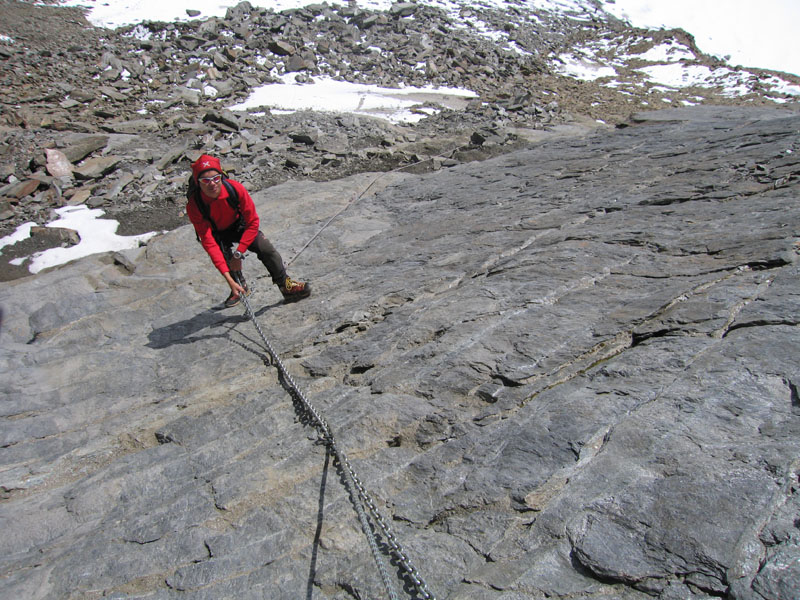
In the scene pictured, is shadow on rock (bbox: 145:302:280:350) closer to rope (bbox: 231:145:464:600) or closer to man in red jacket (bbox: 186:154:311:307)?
man in red jacket (bbox: 186:154:311:307)

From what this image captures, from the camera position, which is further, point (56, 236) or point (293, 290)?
point (56, 236)

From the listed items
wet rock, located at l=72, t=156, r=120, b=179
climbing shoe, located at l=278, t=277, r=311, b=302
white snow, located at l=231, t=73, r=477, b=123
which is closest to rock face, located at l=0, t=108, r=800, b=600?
climbing shoe, located at l=278, t=277, r=311, b=302

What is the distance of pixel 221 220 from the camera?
19.4 ft

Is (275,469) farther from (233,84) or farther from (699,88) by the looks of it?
(699,88)

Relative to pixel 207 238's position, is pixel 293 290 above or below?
below

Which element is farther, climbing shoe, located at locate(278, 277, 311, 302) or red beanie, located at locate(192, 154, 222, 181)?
climbing shoe, located at locate(278, 277, 311, 302)

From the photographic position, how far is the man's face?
5.29 m

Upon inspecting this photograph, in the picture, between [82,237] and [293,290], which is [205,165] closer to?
[293,290]

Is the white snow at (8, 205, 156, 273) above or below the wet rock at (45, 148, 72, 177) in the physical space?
below

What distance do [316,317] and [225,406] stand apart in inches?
69.9

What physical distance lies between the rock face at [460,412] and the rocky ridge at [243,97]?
17.7 feet

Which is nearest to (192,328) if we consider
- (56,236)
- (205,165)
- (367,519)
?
(205,165)

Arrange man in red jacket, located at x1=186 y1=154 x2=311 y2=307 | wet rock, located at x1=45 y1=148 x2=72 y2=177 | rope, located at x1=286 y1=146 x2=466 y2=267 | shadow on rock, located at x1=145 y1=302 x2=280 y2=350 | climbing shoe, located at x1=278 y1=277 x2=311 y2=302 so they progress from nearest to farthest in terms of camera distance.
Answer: man in red jacket, located at x1=186 y1=154 x2=311 y2=307 → shadow on rock, located at x1=145 y1=302 x2=280 y2=350 → climbing shoe, located at x1=278 y1=277 x2=311 y2=302 → rope, located at x1=286 y1=146 x2=466 y2=267 → wet rock, located at x1=45 y1=148 x2=72 y2=177

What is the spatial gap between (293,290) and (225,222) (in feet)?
3.87
